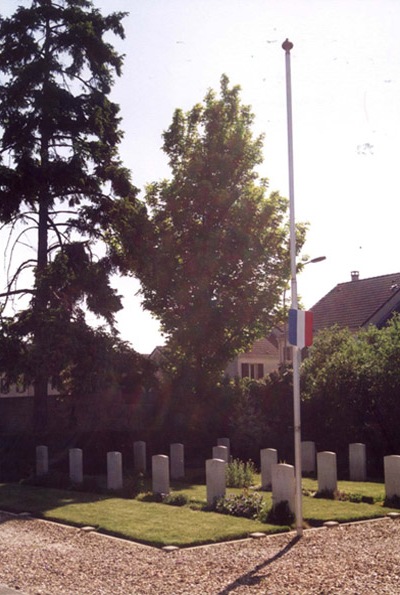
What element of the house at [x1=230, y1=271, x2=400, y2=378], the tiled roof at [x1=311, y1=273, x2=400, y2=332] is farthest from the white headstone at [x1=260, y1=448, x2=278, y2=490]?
the tiled roof at [x1=311, y1=273, x2=400, y2=332]

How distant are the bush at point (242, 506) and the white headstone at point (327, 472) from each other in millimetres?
2064

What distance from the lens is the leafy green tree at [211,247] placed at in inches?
1105

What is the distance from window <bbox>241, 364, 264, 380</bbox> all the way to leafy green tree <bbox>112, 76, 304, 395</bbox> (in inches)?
772

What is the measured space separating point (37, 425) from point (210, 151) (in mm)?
12704

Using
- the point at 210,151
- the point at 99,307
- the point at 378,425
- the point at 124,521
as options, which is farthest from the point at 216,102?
the point at 124,521

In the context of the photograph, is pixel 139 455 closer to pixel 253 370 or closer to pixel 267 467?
pixel 267 467

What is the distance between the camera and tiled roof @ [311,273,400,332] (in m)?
40.0

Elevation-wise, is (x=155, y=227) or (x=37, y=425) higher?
(x=155, y=227)

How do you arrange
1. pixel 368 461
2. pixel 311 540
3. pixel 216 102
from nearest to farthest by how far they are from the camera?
1. pixel 311 540
2. pixel 368 461
3. pixel 216 102

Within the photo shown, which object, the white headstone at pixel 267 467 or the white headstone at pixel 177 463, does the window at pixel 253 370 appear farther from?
the white headstone at pixel 267 467

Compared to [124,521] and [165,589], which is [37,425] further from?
[165,589]

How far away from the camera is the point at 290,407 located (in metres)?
25.5

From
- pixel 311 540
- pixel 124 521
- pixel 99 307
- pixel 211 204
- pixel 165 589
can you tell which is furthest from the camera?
pixel 211 204

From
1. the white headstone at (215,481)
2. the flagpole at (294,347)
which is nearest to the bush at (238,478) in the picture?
the white headstone at (215,481)
